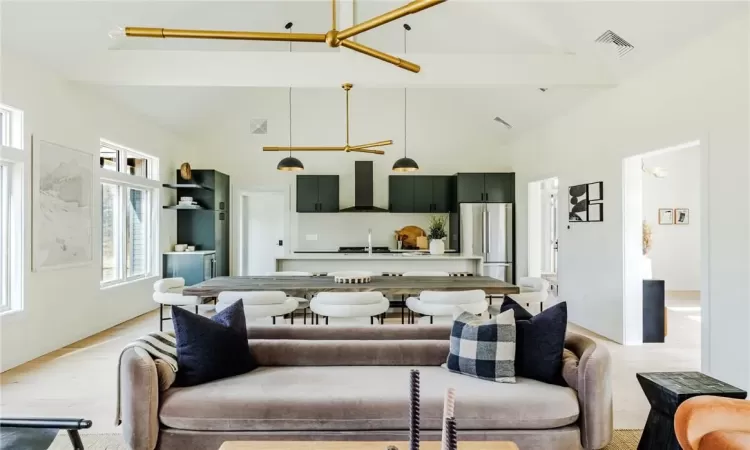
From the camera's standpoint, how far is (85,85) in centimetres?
491

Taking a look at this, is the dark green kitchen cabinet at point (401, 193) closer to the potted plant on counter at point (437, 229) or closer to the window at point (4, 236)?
the potted plant on counter at point (437, 229)

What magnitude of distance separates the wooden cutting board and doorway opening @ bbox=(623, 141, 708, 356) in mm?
3808

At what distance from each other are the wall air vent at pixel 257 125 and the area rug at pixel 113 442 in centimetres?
652

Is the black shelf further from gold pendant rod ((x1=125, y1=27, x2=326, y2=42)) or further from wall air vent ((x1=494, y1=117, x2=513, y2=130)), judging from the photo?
gold pendant rod ((x1=125, y1=27, x2=326, y2=42))

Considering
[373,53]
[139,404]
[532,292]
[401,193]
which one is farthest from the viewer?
[401,193]

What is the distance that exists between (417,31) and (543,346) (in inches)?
182

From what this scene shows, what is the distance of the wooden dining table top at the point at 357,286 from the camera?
3.98 m

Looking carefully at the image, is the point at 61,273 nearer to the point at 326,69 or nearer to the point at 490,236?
the point at 326,69

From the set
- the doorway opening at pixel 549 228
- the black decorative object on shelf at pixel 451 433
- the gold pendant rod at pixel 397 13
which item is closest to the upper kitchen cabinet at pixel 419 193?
the doorway opening at pixel 549 228

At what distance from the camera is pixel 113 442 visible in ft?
8.48

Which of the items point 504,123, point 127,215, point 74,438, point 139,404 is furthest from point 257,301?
point 504,123

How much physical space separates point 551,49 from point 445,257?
290 centimetres

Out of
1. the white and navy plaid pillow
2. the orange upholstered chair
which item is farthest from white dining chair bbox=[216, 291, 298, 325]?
the orange upholstered chair

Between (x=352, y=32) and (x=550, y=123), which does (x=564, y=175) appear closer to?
(x=550, y=123)
